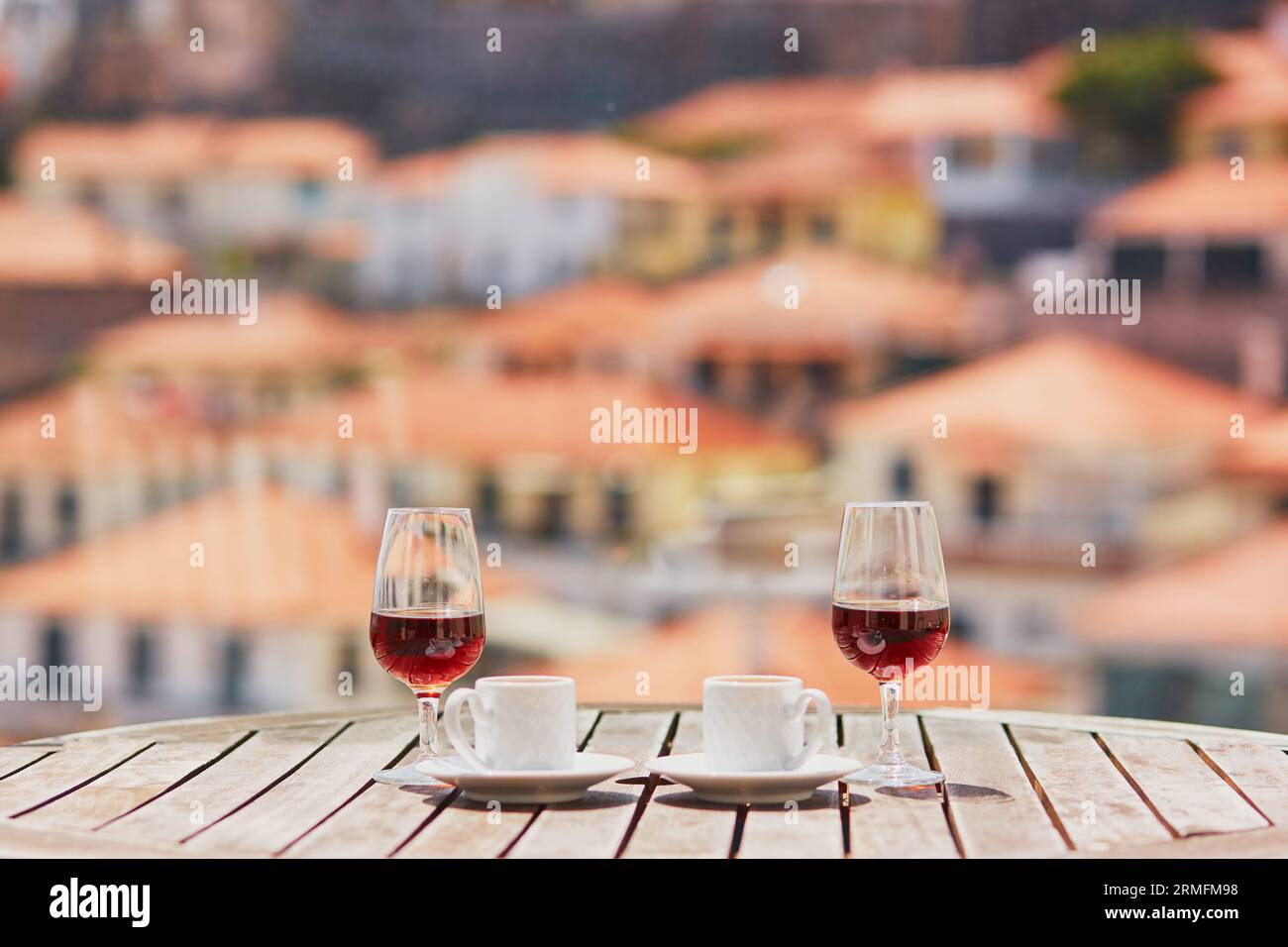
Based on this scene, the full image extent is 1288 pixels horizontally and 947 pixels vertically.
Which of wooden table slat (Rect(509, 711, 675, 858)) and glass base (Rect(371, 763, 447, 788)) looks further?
glass base (Rect(371, 763, 447, 788))

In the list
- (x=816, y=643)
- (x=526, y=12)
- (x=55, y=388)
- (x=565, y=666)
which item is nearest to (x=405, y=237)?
(x=526, y=12)

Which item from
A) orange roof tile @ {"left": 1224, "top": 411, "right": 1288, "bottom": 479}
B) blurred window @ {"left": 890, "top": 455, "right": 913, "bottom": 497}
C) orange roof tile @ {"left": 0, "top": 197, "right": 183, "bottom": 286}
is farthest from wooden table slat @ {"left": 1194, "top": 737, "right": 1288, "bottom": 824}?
orange roof tile @ {"left": 0, "top": 197, "right": 183, "bottom": 286}

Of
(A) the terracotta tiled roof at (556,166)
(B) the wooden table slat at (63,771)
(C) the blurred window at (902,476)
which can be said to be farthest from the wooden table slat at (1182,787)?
(A) the terracotta tiled roof at (556,166)

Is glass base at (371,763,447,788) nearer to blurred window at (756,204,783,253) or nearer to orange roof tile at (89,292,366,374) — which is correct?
orange roof tile at (89,292,366,374)

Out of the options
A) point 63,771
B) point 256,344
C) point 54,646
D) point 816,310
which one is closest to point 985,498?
point 816,310

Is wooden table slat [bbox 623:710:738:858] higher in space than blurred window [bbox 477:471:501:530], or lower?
higher
